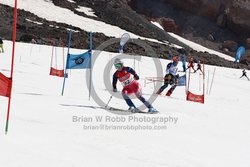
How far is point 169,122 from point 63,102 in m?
2.75

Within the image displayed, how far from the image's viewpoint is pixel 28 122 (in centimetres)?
643

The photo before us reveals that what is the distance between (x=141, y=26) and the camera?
5588 cm

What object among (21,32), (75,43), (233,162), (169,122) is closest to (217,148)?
(233,162)

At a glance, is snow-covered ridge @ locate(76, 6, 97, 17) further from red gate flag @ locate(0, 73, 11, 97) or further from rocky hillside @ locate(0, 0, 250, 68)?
red gate flag @ locate(0, 73, 11, 97)

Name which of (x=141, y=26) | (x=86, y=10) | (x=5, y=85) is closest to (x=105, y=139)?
(x=5, y=85)

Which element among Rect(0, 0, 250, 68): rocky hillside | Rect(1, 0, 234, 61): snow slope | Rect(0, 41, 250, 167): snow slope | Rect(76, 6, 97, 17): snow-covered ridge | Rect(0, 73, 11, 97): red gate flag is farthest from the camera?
Rect(76, 6, 97, 17): snow-covered ridge

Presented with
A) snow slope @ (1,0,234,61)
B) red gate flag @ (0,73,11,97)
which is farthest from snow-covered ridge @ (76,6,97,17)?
red gate flag @ (0,73,11,97)

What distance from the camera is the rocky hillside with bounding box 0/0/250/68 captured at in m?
40.1

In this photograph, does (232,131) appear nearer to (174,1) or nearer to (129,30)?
(129,30)

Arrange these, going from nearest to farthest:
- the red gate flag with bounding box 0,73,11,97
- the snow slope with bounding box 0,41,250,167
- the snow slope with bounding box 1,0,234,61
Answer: the snow slope with bounding box 0,41,250,167 → the red gate flag with bounding box 0,73,11,97 → the snow slope with bounding box 1,0,234,61

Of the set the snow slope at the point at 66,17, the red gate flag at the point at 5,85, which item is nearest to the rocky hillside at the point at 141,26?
the snow slope at the point at 66,17

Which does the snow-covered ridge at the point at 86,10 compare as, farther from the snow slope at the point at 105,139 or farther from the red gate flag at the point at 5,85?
the red gate flag at the point at 5,85

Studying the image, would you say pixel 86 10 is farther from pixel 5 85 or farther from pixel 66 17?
pixel 5 85

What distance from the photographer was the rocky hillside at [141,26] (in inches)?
1578
